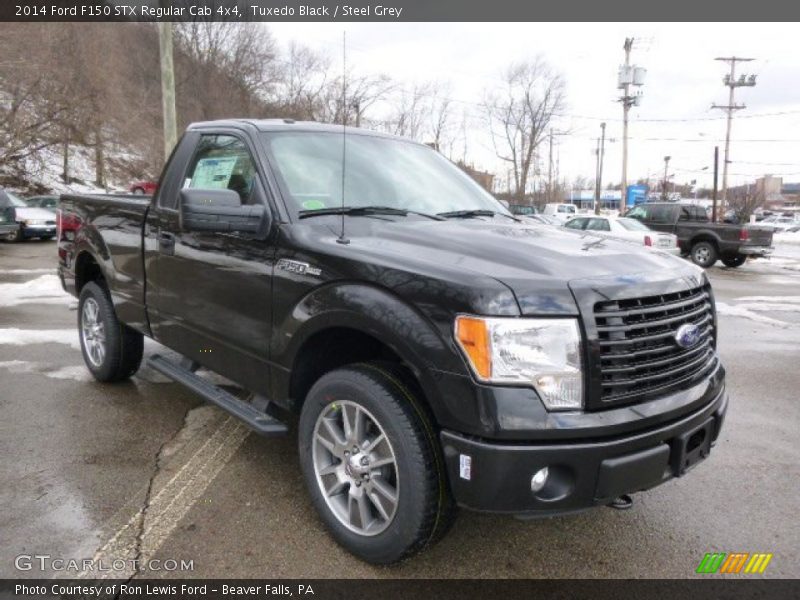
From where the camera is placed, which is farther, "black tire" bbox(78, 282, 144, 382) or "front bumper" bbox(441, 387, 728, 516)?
"black tire" bbox(78, 282, 144, 382)

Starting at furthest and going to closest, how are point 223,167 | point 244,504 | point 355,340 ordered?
point 223,167
point 244,504
point 355,340

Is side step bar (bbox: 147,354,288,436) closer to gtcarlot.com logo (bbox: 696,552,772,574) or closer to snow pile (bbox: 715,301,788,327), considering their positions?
gtcarlot.com logo (bbox: 696,552,772,574)

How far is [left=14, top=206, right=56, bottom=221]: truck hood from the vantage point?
62.1 feet

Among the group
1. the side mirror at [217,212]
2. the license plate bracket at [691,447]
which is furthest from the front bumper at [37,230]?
the license plate bracket at [691,447]

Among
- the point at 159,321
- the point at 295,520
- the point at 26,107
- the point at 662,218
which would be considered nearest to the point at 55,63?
the point at 26,107

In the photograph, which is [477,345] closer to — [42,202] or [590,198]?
[42,202]

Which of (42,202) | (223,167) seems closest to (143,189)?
(42,202)

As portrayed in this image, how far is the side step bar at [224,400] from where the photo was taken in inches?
120

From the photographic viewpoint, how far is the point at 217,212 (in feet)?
9.60

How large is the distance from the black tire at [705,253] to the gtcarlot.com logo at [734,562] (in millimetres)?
17129

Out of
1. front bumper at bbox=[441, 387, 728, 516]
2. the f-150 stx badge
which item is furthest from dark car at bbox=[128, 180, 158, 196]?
front bumper at bbox=[441, 387, 728, 516]

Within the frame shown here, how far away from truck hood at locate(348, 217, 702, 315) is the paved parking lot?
128 centimetres

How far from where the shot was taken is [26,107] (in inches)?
1027

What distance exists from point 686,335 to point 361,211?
168 centimetres
